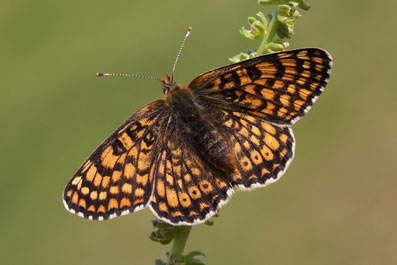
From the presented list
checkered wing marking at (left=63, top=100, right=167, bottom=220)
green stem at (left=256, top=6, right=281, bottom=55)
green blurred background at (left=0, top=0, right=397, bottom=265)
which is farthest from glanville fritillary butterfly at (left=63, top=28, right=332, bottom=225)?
green blurred background at (left=0, top=0, right=397, bottom=265)

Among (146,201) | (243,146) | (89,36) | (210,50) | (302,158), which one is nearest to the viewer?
(146,201)

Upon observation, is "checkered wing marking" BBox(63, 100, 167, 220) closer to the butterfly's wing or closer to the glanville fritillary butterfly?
the glanville fritillary butterfly

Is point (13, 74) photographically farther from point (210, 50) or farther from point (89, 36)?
point (210, 50)

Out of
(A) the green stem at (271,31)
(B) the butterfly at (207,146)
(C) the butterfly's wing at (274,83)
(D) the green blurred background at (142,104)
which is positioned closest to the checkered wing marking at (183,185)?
(B) the butterfly at (207,146)

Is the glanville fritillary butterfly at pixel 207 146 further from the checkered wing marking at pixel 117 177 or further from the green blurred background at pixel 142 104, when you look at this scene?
the green blurred background at pixel 142 104

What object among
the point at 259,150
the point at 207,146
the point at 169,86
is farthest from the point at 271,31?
the point at 169,86

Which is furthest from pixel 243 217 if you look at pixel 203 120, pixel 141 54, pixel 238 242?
pixel 203 120

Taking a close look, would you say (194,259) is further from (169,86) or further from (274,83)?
(169,86)
